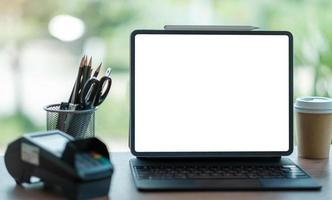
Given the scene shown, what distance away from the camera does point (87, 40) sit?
161 cm

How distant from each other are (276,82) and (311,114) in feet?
0.39

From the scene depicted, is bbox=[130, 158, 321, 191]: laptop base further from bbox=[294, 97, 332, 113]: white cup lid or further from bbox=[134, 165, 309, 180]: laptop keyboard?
bbox=[294, 97, 332, 113]: white cup lid

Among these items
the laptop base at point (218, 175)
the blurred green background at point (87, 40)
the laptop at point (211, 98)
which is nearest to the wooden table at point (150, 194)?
the laptop base at point (218, 175)

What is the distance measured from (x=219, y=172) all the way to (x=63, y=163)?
325mm

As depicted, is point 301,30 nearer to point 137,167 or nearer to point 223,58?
point 223,58

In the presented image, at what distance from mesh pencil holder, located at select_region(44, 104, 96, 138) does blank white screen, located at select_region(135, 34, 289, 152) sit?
0.36ft

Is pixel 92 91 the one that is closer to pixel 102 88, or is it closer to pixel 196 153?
pixel 102 88

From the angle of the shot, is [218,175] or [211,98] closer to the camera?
[218,175]

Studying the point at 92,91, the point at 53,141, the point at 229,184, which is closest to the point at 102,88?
the point at 92,91

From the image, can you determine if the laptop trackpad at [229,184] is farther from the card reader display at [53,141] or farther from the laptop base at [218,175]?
the card reader display at [53,141]

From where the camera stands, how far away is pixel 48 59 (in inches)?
62.9

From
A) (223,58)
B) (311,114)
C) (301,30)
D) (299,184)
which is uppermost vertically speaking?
(301,30)

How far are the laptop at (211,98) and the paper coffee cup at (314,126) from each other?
0.07 m

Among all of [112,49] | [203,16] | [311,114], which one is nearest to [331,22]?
[203,16]
